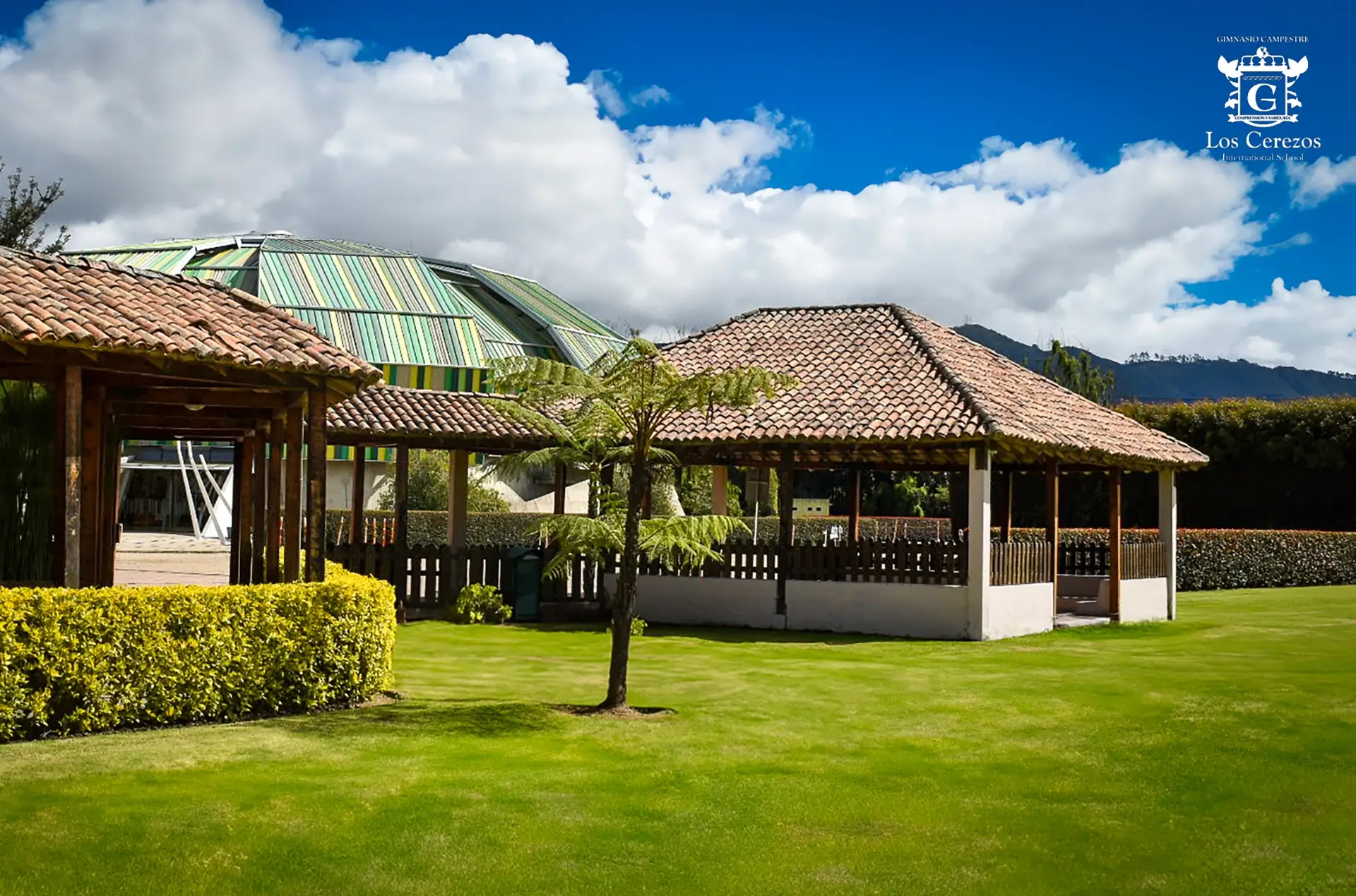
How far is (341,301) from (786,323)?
4820cm

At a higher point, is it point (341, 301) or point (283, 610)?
point (341, 301)

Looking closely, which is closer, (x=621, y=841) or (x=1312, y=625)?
Result: (x=621, y=841)

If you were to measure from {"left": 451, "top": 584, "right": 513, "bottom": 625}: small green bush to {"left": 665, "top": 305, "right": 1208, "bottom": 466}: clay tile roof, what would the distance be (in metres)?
3.76

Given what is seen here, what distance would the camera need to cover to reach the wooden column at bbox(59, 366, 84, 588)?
1069cm

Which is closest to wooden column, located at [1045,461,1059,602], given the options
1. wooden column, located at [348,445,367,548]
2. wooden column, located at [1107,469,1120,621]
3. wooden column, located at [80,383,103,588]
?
wooden column, located at [1107,469,1120,621]

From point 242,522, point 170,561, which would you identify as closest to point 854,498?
point 242,522

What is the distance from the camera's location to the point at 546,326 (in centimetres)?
7950

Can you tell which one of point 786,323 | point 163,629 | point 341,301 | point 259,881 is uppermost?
point 341,301

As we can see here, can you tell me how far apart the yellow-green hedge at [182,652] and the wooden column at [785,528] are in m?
9.33

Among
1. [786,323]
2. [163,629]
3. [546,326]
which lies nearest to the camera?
[163,629]

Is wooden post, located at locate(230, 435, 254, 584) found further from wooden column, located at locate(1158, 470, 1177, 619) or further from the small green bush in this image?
wooden column, located at locate(1158, 470, 1177, 619)

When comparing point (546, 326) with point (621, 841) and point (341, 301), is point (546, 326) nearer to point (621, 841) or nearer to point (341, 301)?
point (341, 301)

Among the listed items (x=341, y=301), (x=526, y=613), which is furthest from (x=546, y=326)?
(x=526, y=613)

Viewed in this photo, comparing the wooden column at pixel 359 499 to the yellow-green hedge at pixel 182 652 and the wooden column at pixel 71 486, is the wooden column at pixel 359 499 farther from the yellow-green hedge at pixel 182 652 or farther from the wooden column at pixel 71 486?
the wooden column at pixel 71 486
